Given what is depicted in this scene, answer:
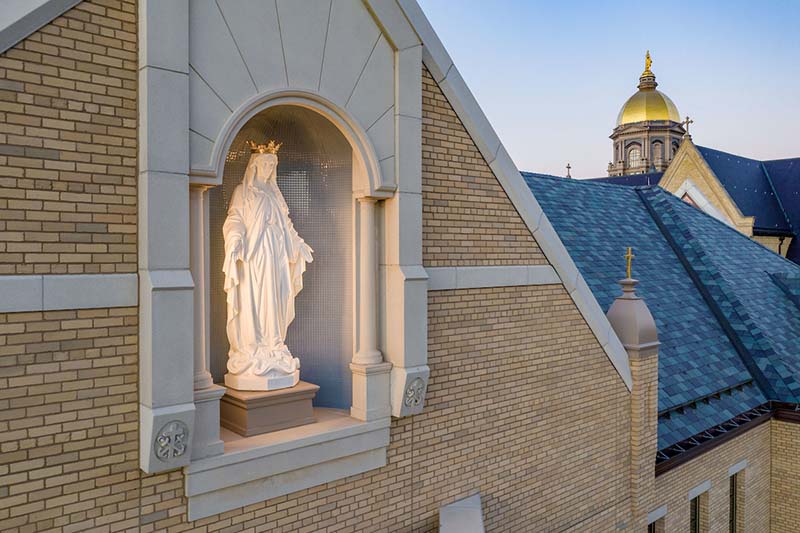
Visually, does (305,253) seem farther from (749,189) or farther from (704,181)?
(749,189)

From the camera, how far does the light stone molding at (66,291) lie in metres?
4.53

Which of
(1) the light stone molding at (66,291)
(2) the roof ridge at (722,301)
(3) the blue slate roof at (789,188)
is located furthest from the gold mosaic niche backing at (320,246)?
(3) the blue slate roof at (789,188)

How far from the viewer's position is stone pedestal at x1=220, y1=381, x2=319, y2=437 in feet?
20.1

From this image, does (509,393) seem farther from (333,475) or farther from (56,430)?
(56,430)

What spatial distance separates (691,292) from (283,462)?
47.2 feet

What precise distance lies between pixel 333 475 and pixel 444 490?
5.70 ft

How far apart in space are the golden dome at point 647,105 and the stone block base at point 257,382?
71.2m

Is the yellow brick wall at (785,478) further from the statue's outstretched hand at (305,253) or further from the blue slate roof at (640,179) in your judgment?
the blue slate roof at (640,179)

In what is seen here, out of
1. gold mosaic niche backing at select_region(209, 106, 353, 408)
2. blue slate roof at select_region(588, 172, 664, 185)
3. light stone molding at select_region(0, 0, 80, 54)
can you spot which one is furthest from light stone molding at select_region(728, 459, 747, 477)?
blue slate roof at select_region(588, 172, 664, 185)

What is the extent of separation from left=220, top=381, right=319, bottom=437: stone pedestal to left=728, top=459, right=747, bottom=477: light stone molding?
10979mm

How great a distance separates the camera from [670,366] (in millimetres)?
13742

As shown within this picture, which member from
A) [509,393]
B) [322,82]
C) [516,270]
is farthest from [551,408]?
[322,82]

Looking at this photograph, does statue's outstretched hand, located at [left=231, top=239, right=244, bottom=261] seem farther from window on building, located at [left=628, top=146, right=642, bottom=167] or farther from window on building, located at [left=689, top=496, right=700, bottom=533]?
window on building, located at [left=628, top=146, right=642, bottom=167]

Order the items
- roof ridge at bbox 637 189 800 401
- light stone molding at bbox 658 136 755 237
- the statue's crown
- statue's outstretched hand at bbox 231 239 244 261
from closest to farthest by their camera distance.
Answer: statue's outstretched hand at bbox 231 239 244 261 → the statue's crown → roof ridge at bbox 637 189 800 401 → light stone molding at bbox 658 136 755 237
